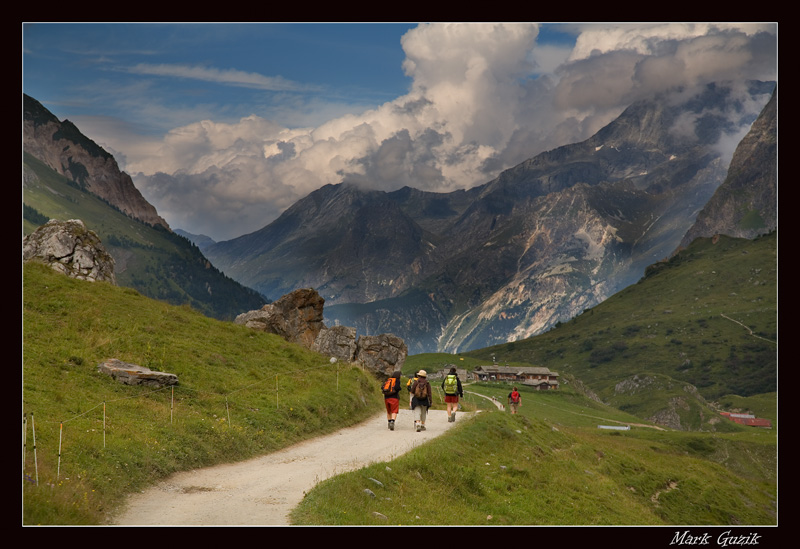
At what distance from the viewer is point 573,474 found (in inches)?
1432

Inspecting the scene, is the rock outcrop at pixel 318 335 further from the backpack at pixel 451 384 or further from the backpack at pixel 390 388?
the backpack at pixel 390 388

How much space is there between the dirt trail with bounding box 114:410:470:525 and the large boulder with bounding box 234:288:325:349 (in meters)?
27.6

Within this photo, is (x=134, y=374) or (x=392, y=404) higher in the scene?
(x=134, y=374)

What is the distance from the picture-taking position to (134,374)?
29.5 meters

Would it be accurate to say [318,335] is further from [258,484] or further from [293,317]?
[258,484]

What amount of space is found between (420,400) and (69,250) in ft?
104

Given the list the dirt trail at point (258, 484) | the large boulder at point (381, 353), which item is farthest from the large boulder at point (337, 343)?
the dirt trail at point (258, 484)

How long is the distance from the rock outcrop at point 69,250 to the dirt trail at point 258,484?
2792 cm

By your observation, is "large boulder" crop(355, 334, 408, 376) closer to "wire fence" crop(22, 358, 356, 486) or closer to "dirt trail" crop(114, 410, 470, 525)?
"wire fence" crop(22, 358, 356, 486)

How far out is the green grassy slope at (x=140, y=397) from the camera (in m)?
19.4

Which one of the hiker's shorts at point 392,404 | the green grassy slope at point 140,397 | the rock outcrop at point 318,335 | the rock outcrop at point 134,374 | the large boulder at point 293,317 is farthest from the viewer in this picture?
the rock outcrop at point 318,335

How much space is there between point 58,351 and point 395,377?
1666cm

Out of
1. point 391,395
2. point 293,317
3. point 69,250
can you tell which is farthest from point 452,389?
point 69,250
